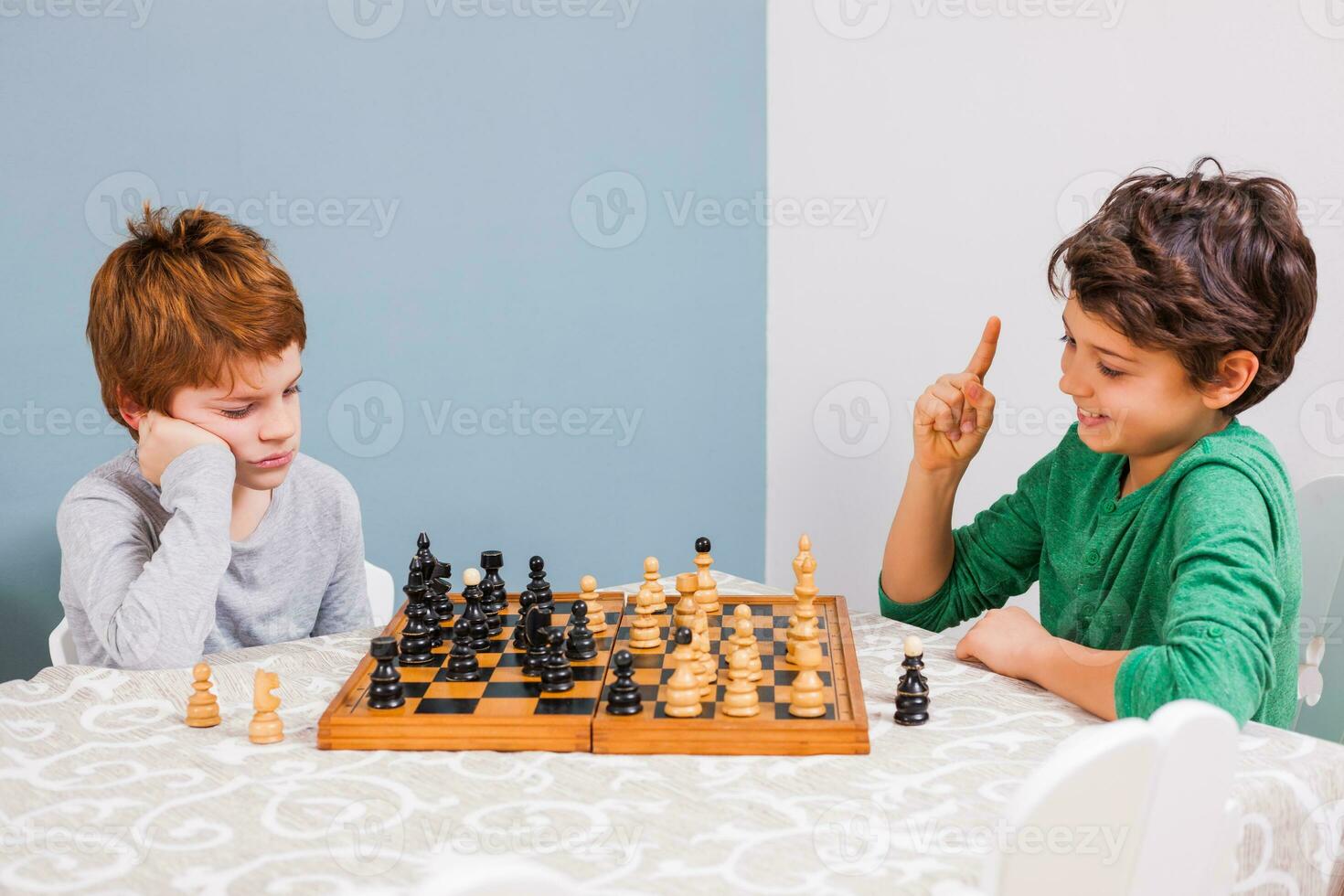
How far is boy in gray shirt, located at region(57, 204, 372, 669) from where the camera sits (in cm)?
157

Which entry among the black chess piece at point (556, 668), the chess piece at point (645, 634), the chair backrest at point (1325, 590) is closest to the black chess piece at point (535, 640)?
the black chess piece at point (556, 668)

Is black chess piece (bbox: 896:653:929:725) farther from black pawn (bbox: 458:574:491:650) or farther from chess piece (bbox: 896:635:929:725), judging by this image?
black pawn (bbox: 458:574:491:650)

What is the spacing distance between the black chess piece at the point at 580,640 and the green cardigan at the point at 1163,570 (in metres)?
0.59

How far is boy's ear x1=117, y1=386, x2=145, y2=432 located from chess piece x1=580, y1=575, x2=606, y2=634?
2.40 ft

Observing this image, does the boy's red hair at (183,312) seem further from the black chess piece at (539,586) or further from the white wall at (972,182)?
the white wall at (972,182)

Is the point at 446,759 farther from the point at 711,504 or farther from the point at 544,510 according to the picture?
the point at 711,504

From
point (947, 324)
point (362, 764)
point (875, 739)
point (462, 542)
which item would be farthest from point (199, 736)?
point (947, 324)

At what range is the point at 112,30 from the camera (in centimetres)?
226

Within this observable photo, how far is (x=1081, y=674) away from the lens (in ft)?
4.34

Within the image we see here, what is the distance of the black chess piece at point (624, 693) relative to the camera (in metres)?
1.23

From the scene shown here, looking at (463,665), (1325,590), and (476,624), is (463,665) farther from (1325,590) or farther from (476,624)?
(1325,590)

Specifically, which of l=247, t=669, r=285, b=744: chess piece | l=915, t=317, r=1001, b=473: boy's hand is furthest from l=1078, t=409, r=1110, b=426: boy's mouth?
l=247, t=669, r=285, b=744: chess piece

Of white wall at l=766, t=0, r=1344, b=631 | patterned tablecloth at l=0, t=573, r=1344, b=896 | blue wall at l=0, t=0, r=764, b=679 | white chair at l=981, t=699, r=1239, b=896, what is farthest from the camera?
blue wall at l=0, t=0, r=764, b=679

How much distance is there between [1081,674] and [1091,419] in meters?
0.40
